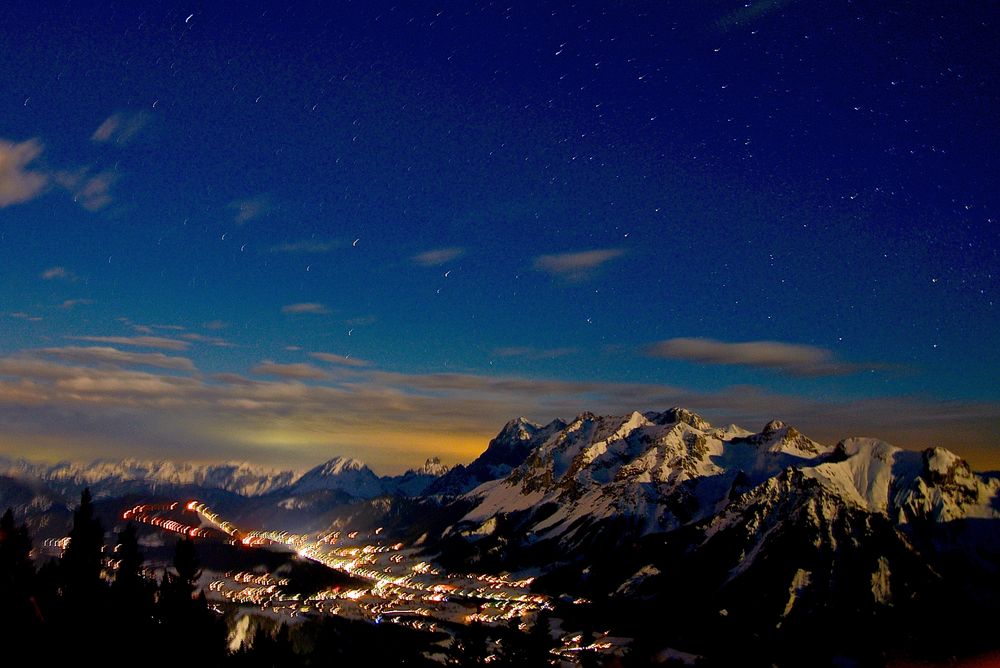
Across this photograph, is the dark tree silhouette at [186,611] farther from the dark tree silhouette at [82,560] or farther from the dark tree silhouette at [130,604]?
the dark tree silhouette at [82,560]

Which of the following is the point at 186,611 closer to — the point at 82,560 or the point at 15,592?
the point at 82,560

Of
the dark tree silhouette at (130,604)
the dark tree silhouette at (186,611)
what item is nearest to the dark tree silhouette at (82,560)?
the dark tree silhouette at (130,604)

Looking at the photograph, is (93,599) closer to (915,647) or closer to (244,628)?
(244,628)

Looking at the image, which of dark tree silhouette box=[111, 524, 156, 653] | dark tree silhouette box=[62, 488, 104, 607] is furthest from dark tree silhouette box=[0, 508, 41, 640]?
dark tree silhouette box=[62, 488, 104, 607]

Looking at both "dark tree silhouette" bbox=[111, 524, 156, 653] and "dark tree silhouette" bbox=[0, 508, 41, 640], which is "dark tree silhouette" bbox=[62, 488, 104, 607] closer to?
"dark tree silhouette" bbox=[111, 524, 156, 653]

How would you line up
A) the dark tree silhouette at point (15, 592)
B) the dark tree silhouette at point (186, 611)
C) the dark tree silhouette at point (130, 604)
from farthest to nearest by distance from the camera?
the dark tree silhouette at point (186, 611), the dark tree silhouette at point (130, 604), the dark tree silhouette at point (15, 592)

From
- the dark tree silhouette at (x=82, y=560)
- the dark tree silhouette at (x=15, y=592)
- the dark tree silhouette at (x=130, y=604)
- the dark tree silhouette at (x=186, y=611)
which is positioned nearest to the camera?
the dark tree silhouette at (x=15, y=592)

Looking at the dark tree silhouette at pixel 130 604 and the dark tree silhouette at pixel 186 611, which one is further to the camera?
the dark tree silhouette at pixel 186 611

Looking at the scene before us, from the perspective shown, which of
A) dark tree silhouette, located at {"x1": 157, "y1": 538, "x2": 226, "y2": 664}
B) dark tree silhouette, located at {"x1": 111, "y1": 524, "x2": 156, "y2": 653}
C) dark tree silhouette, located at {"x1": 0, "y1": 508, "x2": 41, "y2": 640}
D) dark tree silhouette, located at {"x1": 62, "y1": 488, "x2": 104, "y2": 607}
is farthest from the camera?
dark tree silhouette, located at {"x1": 62, "y1": 488, "x2": 104, "y2": 607}

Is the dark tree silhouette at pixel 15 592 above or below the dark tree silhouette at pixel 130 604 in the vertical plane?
above

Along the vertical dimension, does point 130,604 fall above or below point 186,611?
above

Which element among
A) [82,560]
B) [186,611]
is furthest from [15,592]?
[82,560]
